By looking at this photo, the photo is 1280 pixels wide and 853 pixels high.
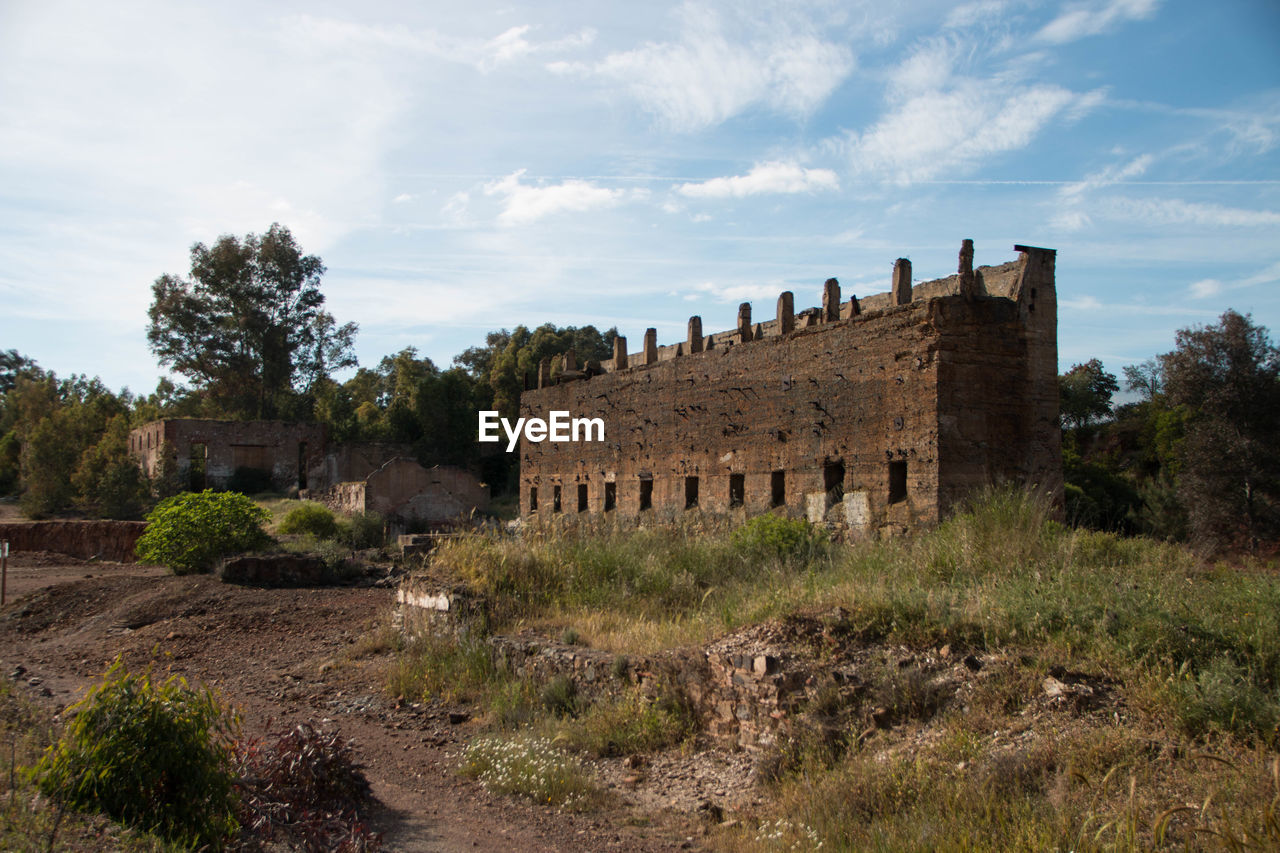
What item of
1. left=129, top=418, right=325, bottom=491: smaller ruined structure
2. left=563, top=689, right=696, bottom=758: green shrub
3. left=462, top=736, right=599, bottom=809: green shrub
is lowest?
left=462, top=736, right=599, bottom=809: green shrub

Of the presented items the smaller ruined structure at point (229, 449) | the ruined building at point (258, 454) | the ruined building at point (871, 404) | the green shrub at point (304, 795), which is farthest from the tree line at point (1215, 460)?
the smaller ruined structure at point (229, 449)

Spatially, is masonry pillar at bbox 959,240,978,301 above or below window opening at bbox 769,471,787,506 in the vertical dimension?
above

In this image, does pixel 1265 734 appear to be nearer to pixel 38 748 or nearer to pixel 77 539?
pixel 38 748

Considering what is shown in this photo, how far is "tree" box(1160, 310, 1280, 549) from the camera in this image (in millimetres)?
21969

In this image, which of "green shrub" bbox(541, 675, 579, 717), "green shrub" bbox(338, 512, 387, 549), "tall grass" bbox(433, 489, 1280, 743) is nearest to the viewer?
"tall grass" bbox(433, 489, 1280, 743)

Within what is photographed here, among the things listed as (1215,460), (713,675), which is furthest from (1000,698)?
(1215,460)

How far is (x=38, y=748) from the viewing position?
5.07 metres

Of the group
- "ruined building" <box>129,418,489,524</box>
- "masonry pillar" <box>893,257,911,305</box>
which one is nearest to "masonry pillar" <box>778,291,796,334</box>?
"masonry pillar" <box>893,257,911,305</box>

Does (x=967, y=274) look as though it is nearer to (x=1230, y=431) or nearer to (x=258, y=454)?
(x=1230, y=431)

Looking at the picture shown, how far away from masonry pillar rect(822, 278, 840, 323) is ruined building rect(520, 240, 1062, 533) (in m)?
0.03

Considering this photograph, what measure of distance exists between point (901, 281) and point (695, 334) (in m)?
5.65

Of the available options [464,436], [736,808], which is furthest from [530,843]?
[464,436]

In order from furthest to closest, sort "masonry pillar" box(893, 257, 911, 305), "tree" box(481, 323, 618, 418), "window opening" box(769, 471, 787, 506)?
"tree" box(481, 323, 618, 418), "window opening" box(769, 471, 787, 506), "masonry pillar" box(893, 257, 911, 305)

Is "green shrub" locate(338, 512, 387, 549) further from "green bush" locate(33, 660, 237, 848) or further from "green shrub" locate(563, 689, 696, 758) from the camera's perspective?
"green bush" locate(33, 660, 237, 848)
